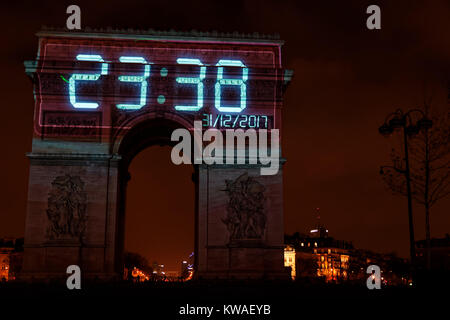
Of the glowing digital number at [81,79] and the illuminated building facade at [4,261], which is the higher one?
the glowing digital number at [81,79]

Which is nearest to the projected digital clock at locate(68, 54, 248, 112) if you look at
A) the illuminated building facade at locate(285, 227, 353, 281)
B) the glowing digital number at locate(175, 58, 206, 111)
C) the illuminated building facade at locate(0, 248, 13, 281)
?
the glowing digital number at locate(175, 58, 206, 111)

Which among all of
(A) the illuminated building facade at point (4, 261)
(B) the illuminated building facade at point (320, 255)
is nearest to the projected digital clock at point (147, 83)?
(A) the illuminated building facade at point (4, 261)

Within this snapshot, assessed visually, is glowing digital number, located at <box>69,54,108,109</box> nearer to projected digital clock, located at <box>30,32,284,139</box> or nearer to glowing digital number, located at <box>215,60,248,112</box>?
projected digital clock, located at <box>30,32,284,139</box>

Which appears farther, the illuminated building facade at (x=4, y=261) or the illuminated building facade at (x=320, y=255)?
the illuminated building facade at (x=320, y=255)

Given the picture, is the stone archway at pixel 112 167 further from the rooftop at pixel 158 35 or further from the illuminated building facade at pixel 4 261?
the illuminated building facade at pixel 4 261

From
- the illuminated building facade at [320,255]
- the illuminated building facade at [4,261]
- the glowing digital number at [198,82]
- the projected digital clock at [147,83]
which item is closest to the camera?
the projected digital clock at [147,83]

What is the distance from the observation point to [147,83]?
108 ft

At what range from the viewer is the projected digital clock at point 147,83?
106 ft

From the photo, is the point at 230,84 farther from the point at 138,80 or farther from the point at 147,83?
the point at 138,80

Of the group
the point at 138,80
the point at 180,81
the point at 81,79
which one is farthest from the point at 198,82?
the point at 81,79

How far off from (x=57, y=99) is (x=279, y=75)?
1170 cm

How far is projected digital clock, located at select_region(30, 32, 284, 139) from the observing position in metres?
32.4
